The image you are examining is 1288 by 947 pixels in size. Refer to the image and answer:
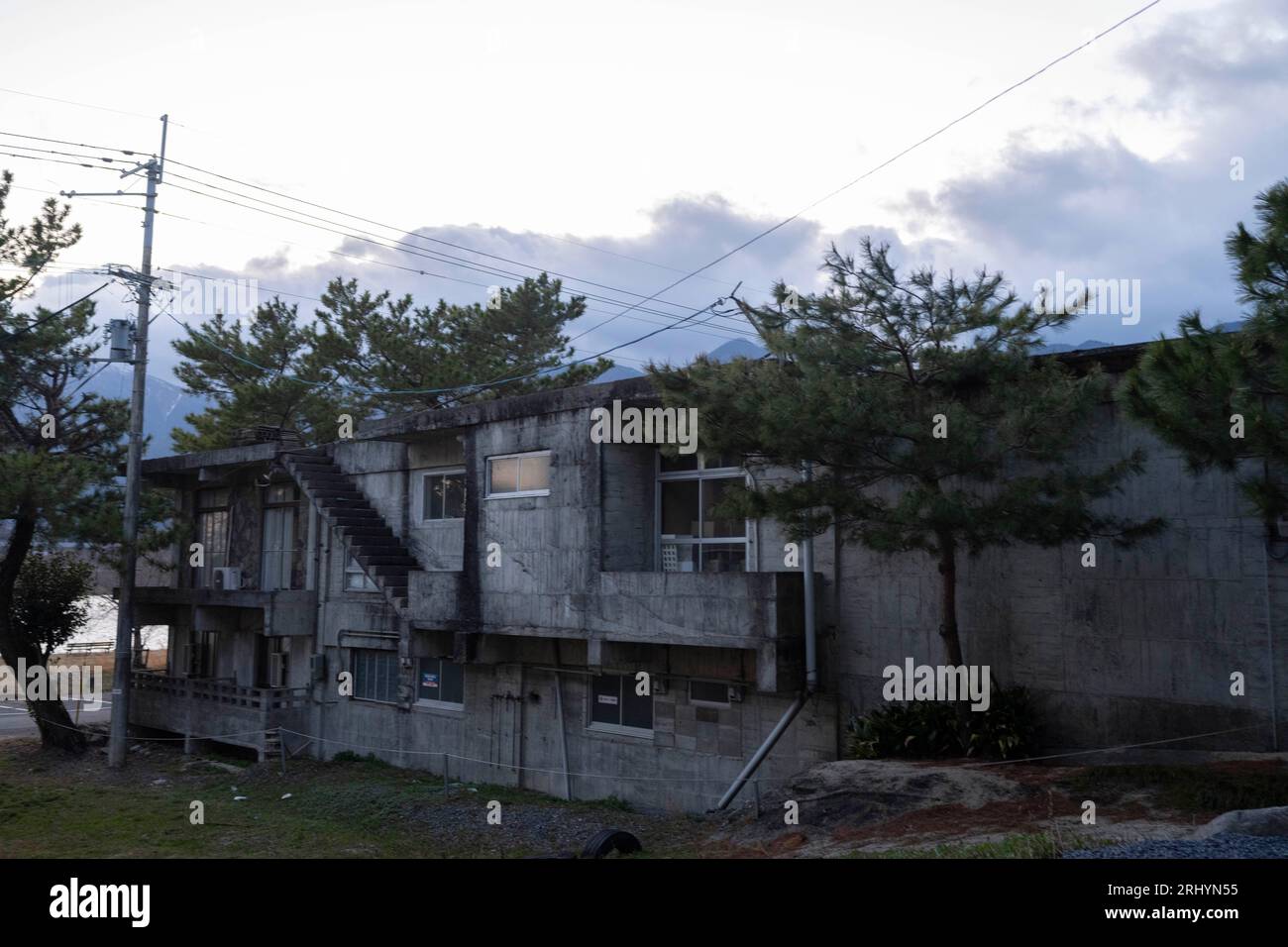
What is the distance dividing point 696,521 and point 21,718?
94.0 ft

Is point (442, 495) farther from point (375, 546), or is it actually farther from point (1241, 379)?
point (1241, 379)

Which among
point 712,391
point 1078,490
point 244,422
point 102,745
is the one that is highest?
point 244,422

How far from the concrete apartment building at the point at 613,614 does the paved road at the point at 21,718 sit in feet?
14.7

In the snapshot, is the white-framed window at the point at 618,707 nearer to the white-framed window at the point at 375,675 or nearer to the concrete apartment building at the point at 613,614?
the concrete apartment building at the point at 613,614

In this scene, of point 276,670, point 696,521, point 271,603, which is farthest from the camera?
point 276,670

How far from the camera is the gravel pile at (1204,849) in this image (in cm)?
866

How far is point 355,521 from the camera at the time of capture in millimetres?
24594

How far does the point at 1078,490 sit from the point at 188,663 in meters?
27.6

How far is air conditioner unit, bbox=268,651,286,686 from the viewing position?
28.3 meters

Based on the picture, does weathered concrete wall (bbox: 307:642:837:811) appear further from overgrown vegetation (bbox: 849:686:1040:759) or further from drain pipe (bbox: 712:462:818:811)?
overgrown vegetation (bbox: 849:686:1040:759)

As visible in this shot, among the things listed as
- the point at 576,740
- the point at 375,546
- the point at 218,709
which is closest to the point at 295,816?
the point at 576,740

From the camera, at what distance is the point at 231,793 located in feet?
72.1
